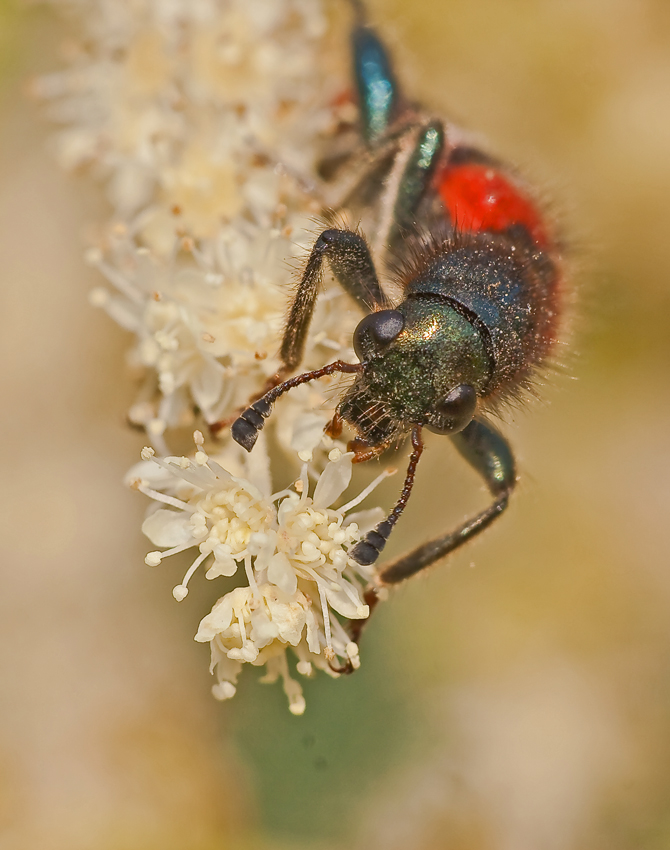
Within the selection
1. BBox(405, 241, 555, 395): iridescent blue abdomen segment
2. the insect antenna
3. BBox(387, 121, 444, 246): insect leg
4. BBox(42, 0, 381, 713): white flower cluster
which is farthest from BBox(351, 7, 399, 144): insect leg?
the insect antenna

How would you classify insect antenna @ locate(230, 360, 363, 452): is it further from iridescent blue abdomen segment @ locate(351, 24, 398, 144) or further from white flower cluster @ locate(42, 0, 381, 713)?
iridescent blue abdomen segment @ locate(351, 24, 398, 144)

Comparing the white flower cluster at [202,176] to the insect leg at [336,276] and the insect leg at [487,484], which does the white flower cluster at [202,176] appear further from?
the insect leg at [487,484]

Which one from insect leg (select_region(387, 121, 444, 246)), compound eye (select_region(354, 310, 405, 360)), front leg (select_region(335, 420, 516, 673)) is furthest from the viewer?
insect leg (select_region(387, 121, 444, 246))

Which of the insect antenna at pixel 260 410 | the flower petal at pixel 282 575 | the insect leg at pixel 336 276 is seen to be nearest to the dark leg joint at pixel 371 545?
the flower petal at pixel 282 575

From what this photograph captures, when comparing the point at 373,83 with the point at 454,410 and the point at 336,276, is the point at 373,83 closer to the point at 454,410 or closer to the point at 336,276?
the point at 336,276

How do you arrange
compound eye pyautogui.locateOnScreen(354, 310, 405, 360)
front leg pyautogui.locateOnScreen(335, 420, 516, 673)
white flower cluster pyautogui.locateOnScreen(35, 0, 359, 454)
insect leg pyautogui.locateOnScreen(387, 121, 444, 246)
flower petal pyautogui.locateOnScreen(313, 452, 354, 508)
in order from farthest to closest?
insect leg pyautogui.locateOnScreen(387, 121, 444, 246), white flower cluster pyautogui.locateOnScreen(35, 0, 359, 454), front leg pyautogui.locateOnScreen(335, 420, 516, 673), flower petal pyautogui.locateOnScreen(313, 452, 354, 508), compound eye pyautogui.locateOnScreen(354, 310, 405, 360)

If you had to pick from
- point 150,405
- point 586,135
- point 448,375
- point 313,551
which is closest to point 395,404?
point 448,375

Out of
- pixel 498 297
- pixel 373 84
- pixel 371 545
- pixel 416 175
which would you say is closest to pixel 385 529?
pixel 371 545

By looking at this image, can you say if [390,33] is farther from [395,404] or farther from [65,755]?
[65,755]
